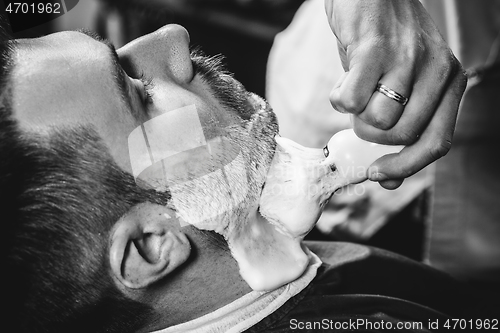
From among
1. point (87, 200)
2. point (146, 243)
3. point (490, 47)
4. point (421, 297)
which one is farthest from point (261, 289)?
point (490, 47)

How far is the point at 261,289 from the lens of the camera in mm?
935

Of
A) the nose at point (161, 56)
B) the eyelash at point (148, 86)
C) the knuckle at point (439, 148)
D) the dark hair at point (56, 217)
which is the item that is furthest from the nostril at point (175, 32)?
the knuckle at point (439, 148)

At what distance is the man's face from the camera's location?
32.9 inches

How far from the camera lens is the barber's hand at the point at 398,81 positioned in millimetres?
808

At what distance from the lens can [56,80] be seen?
0.84 meters

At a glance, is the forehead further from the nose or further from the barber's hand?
the barber's hand

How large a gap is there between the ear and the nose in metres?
0.29

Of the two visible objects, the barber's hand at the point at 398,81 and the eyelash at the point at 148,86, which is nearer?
the barber's hand at the point at 398,81

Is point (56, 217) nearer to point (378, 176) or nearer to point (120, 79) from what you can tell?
point (120, 79)

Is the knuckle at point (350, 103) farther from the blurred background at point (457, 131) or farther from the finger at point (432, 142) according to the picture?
the blurred background at point (457, 131)

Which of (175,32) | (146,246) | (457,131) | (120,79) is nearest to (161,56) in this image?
(175,32)

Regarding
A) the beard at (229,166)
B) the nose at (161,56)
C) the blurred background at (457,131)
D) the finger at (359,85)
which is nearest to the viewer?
the finger at (359,85)

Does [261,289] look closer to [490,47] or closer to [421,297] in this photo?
[421,297]

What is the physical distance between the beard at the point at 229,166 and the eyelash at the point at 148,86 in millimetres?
124
